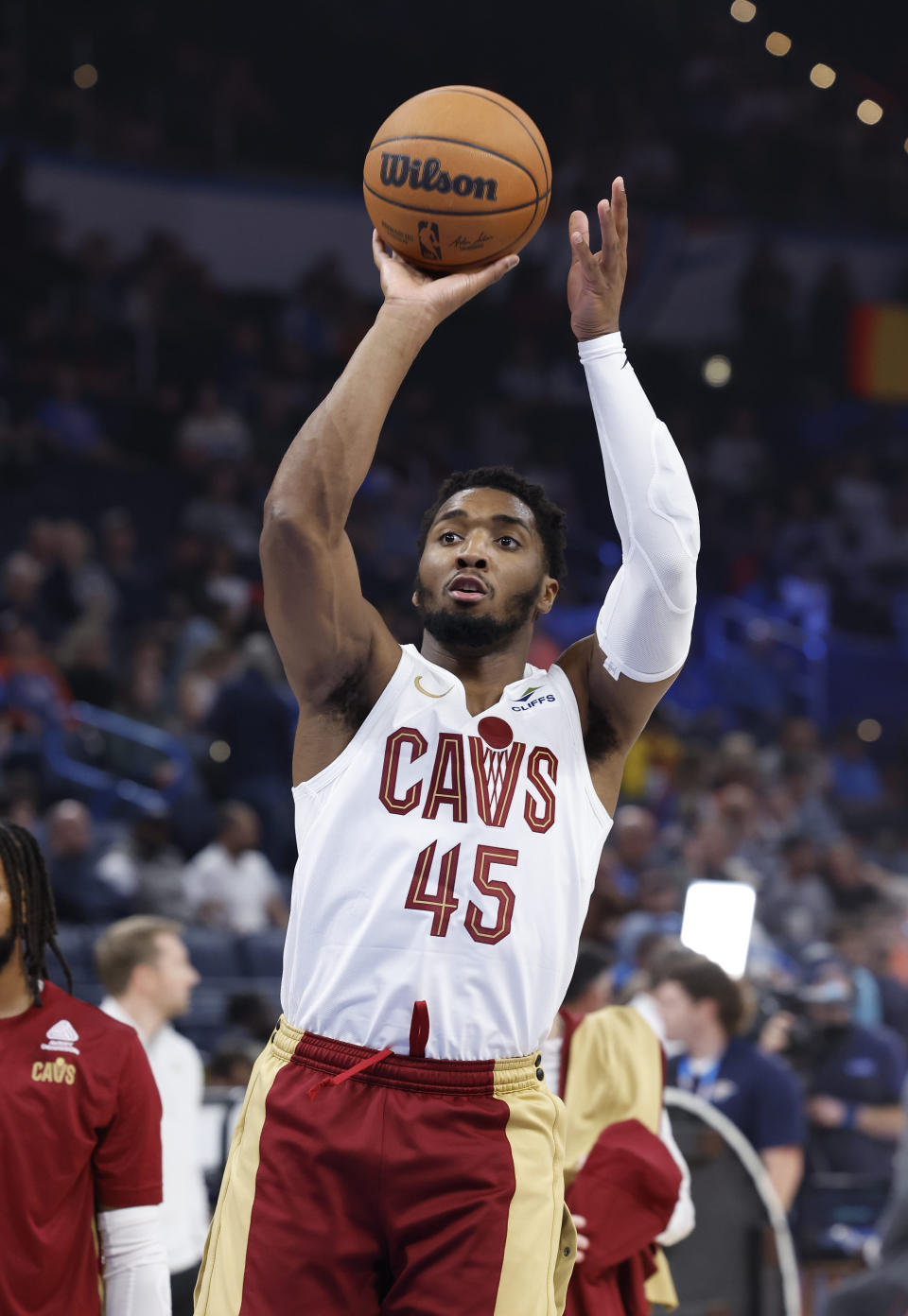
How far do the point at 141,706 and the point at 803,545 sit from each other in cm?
761

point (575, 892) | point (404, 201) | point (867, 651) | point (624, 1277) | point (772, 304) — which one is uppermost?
point (772, 304)

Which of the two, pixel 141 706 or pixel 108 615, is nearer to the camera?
pixel 141 706

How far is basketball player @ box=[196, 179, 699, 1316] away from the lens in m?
2.49

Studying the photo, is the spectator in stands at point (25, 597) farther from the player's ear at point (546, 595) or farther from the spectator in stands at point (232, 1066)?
the player's ear at point (546, 595)

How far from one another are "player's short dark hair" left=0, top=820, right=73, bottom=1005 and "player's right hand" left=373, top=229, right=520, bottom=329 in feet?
4.02

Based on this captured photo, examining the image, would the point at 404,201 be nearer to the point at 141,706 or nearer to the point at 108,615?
the point at 141,706

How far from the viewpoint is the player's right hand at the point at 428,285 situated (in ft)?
8.91

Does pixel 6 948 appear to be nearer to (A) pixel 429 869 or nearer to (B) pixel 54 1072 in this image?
(B) pixel 54 1072

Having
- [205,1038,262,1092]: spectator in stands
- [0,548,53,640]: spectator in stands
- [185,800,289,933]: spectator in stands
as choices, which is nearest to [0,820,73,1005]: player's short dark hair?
[205,1038,262,1092]: spectator in stands

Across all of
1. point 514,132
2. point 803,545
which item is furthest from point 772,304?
point 514,132

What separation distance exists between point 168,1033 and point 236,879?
386cm

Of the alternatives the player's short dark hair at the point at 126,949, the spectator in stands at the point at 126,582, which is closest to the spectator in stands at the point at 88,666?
the spectator in stands at the point at 126,582

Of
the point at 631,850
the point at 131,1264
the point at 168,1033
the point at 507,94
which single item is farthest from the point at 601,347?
the point at 507,94

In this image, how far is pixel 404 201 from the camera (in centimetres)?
284
